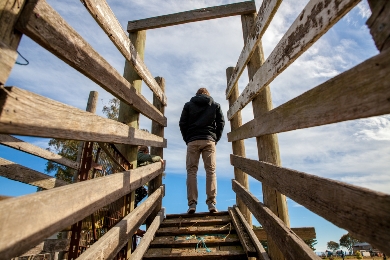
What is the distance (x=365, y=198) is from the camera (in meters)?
1.02

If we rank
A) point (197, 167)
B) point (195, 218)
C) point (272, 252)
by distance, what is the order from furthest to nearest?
point (197, 167)
point (195, 218)
point (272, 252)

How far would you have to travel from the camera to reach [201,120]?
16.3 ft

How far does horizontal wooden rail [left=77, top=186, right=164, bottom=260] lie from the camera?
72.7 inches

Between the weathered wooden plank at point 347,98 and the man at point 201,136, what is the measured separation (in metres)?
3.13

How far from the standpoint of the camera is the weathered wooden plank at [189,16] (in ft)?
14.4

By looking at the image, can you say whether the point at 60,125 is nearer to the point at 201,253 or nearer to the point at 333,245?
the point at 201,253

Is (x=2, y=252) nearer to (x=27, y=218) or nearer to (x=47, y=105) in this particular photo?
(x=27, y=218)

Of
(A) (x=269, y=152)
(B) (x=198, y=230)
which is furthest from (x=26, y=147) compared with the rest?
(A) (x=269, y=152)

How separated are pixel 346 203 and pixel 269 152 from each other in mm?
1718

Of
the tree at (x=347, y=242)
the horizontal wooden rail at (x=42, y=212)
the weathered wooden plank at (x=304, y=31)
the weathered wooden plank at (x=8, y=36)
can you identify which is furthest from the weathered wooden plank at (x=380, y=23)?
the tree at (x=347, y=242)

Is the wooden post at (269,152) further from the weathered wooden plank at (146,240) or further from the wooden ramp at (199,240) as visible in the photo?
the weathered wooden plank at (146,240)

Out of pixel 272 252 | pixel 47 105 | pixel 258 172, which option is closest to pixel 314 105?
pixel 258 172

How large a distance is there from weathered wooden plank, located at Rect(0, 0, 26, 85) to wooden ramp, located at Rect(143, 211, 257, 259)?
2.80m

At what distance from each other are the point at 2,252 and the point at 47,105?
2.48 feet
